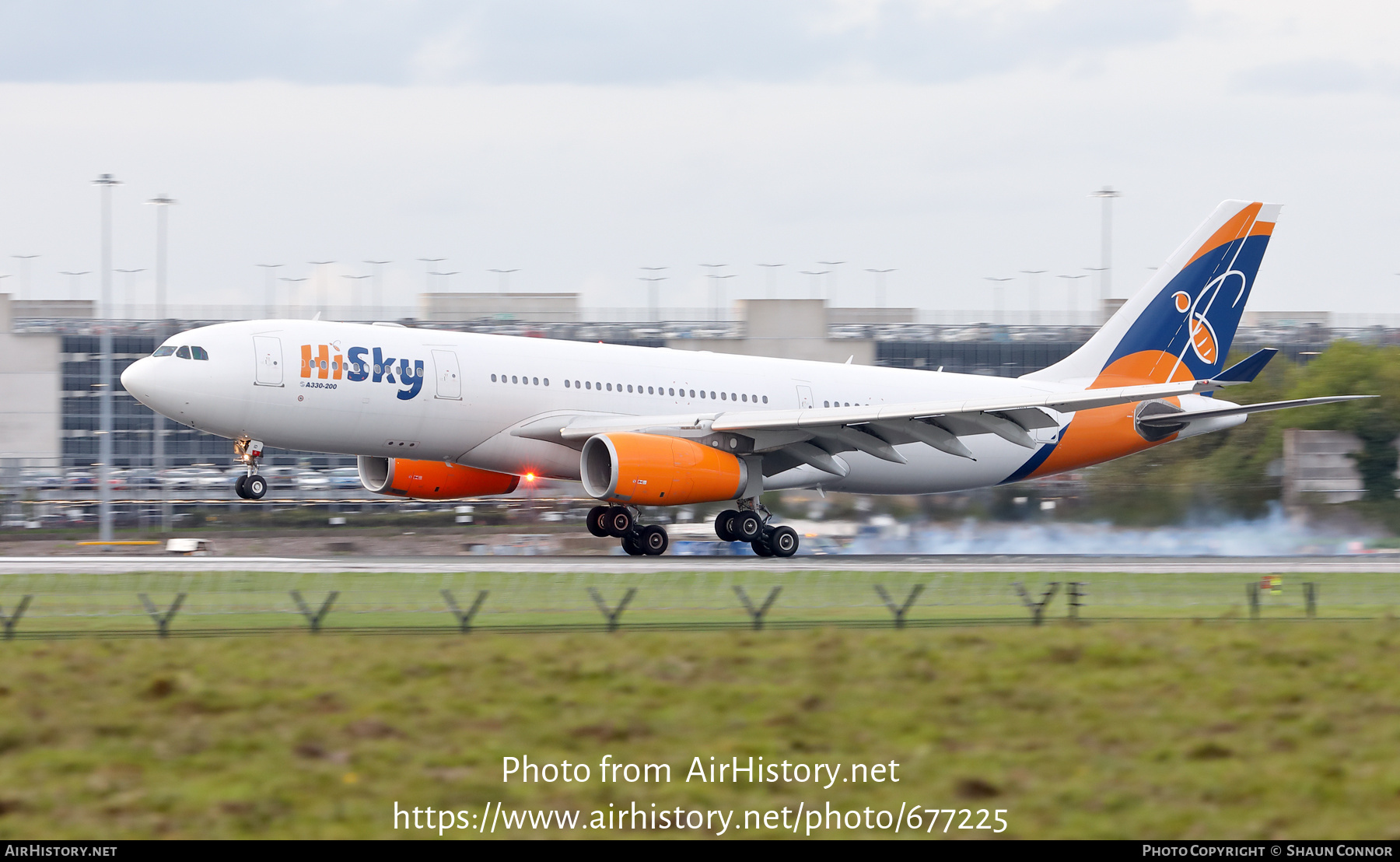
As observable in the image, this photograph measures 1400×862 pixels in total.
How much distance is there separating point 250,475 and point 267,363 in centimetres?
237

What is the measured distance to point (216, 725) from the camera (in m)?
14.1

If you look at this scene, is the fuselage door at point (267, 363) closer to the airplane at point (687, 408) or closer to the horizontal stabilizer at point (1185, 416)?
the airplane at point (687, 408)

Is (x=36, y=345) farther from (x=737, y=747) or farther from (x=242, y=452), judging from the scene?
(x=737, y=747)

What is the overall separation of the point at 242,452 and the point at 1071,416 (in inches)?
808

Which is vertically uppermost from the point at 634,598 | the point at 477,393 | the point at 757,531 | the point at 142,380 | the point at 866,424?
the point at 142,380

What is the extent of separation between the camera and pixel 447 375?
3197 cm

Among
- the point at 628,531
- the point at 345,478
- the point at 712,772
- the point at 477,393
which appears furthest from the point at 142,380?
the point at 345,478

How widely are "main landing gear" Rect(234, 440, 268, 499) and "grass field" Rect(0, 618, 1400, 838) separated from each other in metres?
12.3

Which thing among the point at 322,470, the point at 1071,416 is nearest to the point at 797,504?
the point at 1071,416

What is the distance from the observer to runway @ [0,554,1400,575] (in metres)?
28.5

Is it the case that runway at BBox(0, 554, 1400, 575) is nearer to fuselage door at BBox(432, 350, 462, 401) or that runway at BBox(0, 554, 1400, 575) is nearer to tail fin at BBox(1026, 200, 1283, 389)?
fuselage door at BBox(432, 350, 462, 401)

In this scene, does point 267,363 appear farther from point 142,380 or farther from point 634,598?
point 634,598

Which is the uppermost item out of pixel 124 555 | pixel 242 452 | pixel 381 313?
pixel 381 313

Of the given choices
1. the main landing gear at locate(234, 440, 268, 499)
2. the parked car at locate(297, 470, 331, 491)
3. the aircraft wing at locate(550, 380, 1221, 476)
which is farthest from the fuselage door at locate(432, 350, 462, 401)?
the parked car at locate(297, 470, 331, 491)
